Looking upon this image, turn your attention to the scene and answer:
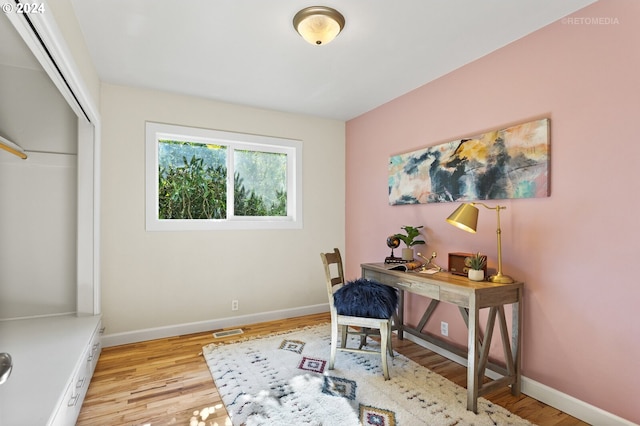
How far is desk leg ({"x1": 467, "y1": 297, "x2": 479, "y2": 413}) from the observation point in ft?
6.73

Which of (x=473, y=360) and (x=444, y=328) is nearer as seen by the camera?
(x=473, y=360)

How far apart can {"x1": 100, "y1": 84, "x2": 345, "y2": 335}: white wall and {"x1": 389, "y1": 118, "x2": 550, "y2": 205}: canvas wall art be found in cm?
114

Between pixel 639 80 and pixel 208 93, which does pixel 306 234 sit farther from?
pixel 639 80

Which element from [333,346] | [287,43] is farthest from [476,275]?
[287,43]

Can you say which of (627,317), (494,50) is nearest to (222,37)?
(494,50)

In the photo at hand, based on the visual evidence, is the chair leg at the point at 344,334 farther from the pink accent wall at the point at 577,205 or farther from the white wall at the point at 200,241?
the white wall at the point at 200,241

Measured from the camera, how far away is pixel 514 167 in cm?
235

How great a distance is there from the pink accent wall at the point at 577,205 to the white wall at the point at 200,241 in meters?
1.85

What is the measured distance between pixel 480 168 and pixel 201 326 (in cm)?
306

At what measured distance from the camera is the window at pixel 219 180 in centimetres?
340

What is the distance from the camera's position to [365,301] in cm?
252

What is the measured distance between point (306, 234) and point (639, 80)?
3.16 metres

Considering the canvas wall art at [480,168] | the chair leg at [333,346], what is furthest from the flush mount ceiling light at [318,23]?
the chair leg at [333,346]

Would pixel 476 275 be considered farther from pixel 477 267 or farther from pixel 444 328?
pixel 444 328
